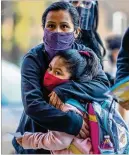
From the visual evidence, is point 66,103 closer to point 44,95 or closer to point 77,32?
point 44,95

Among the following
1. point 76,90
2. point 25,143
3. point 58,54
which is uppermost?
point 58,54

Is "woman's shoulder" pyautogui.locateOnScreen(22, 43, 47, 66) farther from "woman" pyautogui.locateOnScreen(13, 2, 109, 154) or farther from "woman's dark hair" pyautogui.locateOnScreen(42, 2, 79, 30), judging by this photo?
"woman's dark hair" pyautogui.locateOnScreen(42, 2, 79, 30)

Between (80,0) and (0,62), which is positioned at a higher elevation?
(80,0)

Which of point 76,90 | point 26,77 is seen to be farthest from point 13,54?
point 76,90

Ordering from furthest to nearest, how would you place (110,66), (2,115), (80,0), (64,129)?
(110,66) → (2,115) → (80,0) → (64,129)

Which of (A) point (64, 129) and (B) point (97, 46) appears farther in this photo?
(B) point (97, 46)

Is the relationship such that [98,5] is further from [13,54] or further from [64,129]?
[64,129]

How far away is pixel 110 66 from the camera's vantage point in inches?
62.0

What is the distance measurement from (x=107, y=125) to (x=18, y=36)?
0.67 metres

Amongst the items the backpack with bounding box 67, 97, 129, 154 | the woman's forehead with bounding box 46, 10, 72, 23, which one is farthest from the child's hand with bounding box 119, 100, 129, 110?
the woman's forehead with bounding box 46, 10, 72, 23

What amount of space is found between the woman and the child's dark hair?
0.03 metres

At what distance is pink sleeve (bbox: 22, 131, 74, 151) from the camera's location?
1.15 metres

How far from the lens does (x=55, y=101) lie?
117cm

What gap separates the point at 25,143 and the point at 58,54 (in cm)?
38
